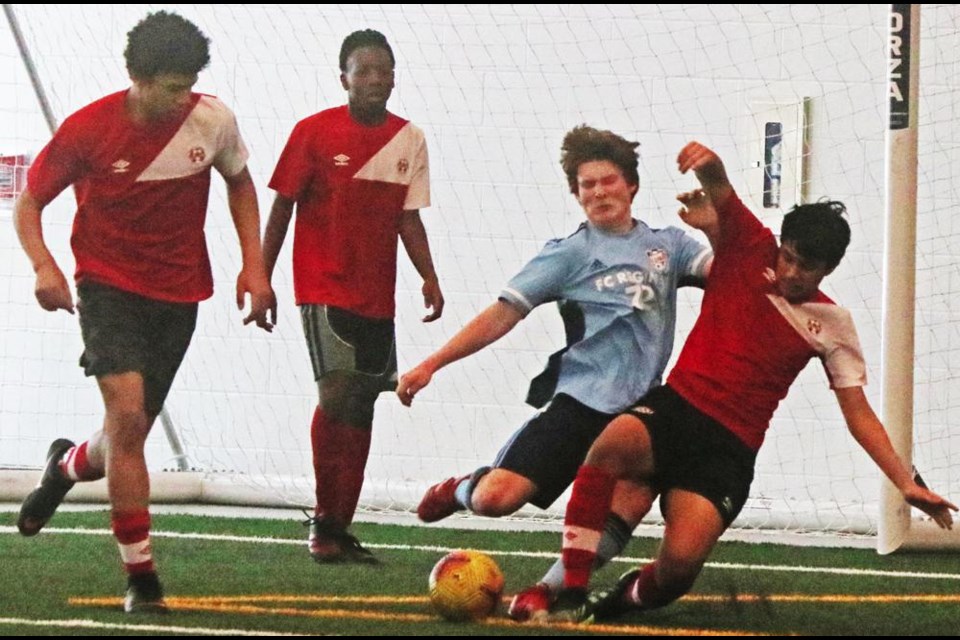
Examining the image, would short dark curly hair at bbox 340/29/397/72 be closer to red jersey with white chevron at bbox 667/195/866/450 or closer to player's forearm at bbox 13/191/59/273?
player's forearm at bbox 13/191/59/273

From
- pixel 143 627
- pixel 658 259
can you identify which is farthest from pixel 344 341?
pixel 143 627

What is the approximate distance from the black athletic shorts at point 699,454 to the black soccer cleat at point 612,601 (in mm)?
320

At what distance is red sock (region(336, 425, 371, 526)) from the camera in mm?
6008

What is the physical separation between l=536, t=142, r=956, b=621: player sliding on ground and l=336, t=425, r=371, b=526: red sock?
1615mm

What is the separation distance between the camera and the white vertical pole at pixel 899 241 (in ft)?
21.3

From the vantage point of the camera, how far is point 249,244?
4973 millimetres

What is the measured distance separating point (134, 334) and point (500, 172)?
3936 mm

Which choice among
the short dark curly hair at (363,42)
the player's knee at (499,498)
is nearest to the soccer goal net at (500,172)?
the short dark curly hair at (363,42)

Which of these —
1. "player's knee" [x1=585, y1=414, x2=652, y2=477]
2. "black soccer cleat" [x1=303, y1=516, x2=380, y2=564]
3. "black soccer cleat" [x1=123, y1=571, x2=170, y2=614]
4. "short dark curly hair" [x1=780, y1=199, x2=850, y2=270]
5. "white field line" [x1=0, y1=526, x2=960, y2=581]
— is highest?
"short dark curly hair" [x1=780, y1=199, x2=850, y2=270]

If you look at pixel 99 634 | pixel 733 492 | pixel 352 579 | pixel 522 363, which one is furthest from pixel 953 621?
pixel 522 363

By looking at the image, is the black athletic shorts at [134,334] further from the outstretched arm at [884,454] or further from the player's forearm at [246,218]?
the outstretched arm at [884,454]

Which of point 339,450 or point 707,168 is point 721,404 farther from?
point 339,450

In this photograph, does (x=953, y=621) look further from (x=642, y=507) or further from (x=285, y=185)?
(x=285, y=185)

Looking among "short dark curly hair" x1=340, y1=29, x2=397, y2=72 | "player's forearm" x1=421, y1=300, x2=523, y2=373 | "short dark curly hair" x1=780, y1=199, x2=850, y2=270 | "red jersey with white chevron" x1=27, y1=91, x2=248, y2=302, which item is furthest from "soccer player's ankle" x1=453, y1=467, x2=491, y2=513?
"short dark curly hair" x1=340, y1=29, x2=397, y2=72
